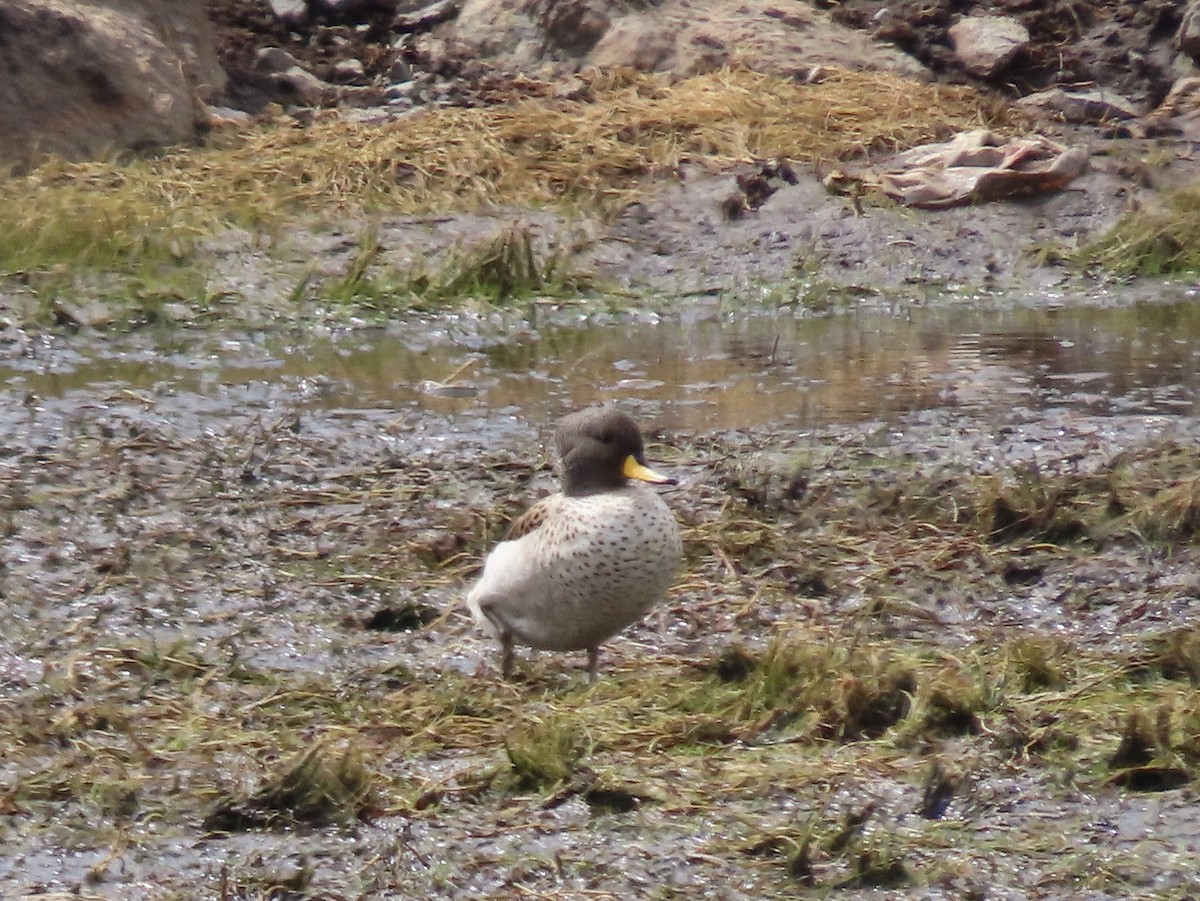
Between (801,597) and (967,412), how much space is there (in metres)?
2.40

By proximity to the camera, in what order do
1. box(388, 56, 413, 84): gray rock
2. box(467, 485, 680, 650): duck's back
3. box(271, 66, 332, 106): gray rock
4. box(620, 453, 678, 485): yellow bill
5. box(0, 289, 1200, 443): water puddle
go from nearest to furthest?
box(467, 485, 680, 650): duck's back
box(620, 453, 678, 485): yellow bill
box(0, 289, 1200, 443): water puddle
box(271, 66, 332, 106): gray rock
box(388, 56, 413, 84): gray rock

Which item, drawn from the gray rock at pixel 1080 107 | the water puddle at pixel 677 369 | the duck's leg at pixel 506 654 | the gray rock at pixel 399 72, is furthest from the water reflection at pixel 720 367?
the gray rock at pixel 399 72

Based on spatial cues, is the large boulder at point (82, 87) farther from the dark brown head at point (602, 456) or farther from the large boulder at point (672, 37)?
the dark brown head at point (602, 456)

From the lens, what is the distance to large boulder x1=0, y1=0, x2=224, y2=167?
492 inches

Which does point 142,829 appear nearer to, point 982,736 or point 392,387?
point 982,736

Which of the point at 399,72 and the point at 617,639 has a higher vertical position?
the point at 399,72

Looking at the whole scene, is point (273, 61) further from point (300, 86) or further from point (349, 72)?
point (349, 72)

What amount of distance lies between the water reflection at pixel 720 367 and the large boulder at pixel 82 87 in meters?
2.54

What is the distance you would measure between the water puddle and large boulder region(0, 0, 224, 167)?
257cm

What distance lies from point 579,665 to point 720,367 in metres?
3.84

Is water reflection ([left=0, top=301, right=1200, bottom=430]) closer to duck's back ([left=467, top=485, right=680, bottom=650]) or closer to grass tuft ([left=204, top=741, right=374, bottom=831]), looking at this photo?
duck's back ([left=467, top=485, right=680, bottom=650])

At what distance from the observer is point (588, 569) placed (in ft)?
18.5

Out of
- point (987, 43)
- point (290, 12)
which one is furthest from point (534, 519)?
point (290, 12)

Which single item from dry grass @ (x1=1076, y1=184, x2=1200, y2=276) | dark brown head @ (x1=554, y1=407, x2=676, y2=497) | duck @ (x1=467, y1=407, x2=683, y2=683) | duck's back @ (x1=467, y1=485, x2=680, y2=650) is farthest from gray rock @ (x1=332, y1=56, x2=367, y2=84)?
duck's back @ (x1=467, y1=485, x2=680, y2=650)
